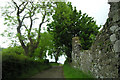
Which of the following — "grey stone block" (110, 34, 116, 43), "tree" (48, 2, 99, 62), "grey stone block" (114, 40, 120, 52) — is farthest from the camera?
"tree" (48, 2, 99, 62)

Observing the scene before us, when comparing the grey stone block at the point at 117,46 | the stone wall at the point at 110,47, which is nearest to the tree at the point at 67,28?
the stone wall at the point at 110,47

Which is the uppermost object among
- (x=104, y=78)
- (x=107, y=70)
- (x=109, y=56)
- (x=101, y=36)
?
(x=101, y=36)

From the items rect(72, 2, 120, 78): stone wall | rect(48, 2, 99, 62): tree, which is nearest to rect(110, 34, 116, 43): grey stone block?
rect(72, 2, 120, 78): stone wall

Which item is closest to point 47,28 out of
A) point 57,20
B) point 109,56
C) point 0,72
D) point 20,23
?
point 57,20

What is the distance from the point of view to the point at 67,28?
2008 centimetres

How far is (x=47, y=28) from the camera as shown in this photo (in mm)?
21688

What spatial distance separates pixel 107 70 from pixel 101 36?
7.20ft

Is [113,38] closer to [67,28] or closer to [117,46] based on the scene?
[117,46]

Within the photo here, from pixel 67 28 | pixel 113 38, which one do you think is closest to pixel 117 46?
pixel 113 38

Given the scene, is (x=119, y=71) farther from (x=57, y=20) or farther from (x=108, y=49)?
(x=57, y=20)

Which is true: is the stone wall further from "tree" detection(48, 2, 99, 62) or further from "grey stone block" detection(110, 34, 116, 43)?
"tree" detection(48, 2, 99, 62)

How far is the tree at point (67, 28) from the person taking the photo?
19714 millimetres

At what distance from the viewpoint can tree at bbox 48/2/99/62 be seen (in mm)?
19714

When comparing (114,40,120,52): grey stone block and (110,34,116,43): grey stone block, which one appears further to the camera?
(110,34,116,43): grey stone block
